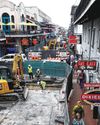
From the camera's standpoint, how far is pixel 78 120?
36.6ft

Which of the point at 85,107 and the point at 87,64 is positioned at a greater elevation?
the point at 87,64

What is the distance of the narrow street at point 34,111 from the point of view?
1405 cm

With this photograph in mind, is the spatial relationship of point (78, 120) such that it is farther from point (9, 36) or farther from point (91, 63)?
point (9, 36)

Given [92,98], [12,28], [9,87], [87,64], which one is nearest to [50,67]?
[9,87]

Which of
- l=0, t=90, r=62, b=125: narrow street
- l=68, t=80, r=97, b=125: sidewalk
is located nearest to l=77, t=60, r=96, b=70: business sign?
l=68, t=80, r=97, b=125: sidewalk

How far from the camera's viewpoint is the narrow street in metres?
14.1

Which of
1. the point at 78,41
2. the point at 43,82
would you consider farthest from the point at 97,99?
the point at 78,41

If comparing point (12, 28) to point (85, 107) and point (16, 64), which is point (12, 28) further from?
point (85, 107)

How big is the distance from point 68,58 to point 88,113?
15478 mm

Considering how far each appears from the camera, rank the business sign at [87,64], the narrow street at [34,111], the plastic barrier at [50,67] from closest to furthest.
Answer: the narrow street at [34,111] < the business sign at [87,64] < the plastic barrier at [50,67]

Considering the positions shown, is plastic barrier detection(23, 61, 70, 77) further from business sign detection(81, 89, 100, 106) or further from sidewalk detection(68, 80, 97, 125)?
business sign detection(81, 89, 100, 106)

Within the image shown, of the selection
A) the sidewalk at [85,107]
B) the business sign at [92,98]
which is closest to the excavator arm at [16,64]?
the sidewalk at [85,107]

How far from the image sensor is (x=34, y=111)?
15664 mm

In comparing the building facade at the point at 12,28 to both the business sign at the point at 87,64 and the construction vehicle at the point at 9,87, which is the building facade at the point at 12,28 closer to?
the construction vehicle at the point at 9,87
